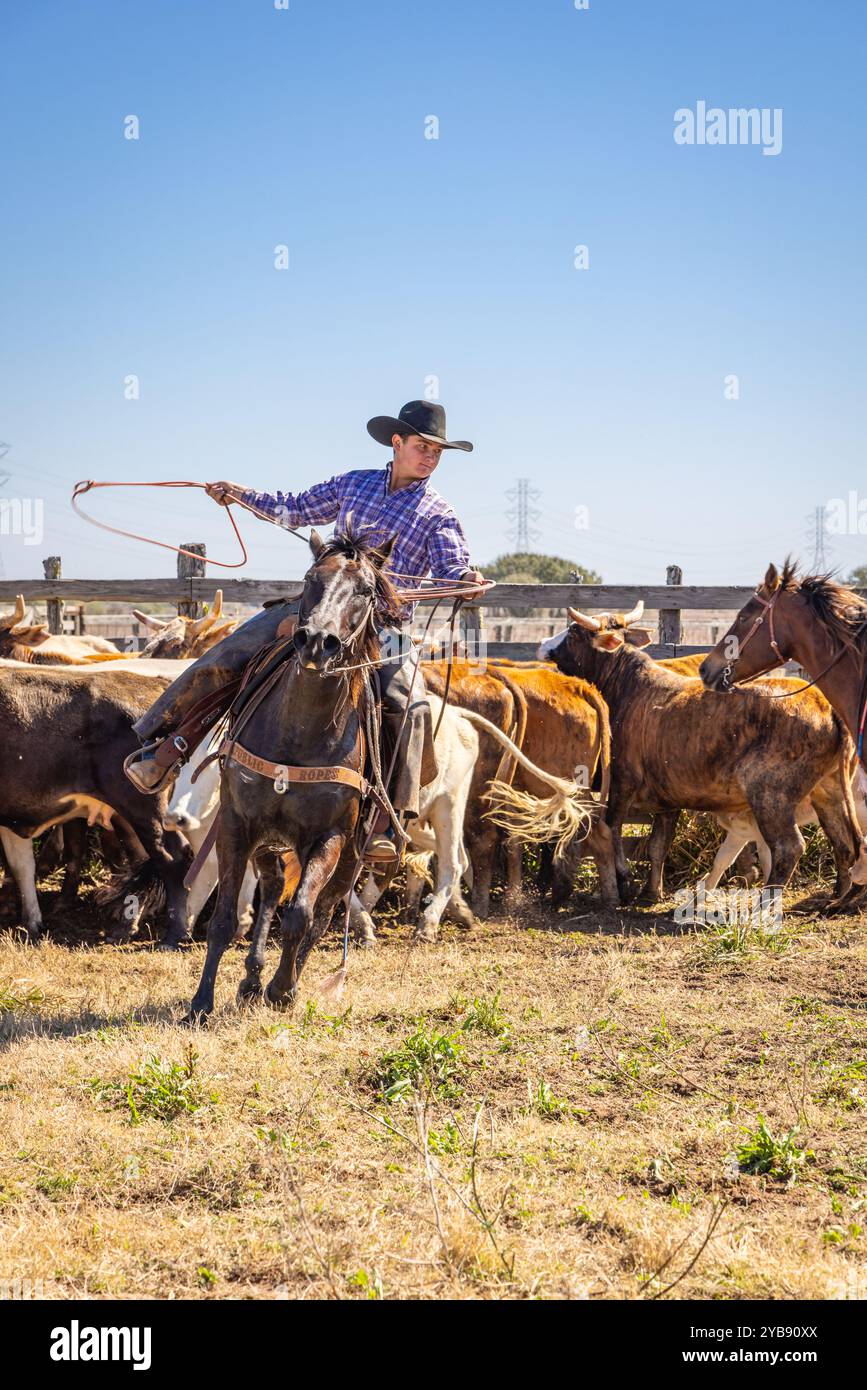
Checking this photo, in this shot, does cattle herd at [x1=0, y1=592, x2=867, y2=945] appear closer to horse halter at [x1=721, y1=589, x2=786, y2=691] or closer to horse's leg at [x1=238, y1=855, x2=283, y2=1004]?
horse's leg at [x1=238, y1=855, x2=283, y2=1004]

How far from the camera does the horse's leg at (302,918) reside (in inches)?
223

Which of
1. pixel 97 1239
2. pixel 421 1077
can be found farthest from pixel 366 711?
pixel 97 1239

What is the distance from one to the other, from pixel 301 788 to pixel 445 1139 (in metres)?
1.93

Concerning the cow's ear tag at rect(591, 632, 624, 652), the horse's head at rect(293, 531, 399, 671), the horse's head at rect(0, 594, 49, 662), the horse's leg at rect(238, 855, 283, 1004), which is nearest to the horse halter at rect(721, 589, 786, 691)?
the cow's ear tag at rect(591, 632, 624, 652)

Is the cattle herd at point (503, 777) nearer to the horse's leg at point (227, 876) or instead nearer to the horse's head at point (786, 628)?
the horse's head at point (786, 628)

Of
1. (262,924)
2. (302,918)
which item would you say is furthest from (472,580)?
(262,924)

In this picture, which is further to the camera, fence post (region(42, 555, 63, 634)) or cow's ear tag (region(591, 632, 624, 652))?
fence post (region(42, 555, 63, 634))

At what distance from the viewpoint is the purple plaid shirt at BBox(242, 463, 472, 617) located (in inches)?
254

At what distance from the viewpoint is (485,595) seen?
1208cm

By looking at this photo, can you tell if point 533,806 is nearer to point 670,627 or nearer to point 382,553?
point 382,553

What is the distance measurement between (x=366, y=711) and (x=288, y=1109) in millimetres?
2133

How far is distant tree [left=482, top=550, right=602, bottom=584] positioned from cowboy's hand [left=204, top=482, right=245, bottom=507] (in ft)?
120
